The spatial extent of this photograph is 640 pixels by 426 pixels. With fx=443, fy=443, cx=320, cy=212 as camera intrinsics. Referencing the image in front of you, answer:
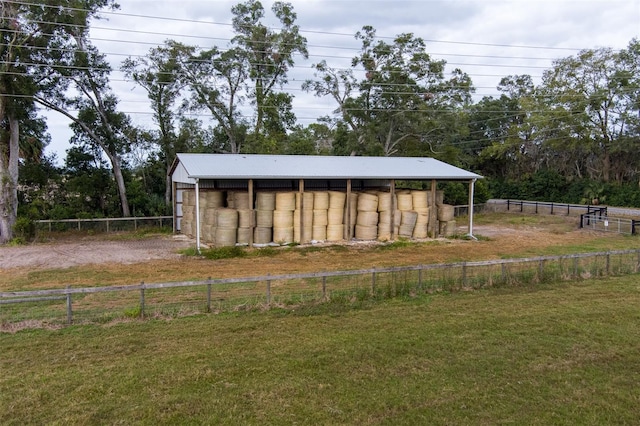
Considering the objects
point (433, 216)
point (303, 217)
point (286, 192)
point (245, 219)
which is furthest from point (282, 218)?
point (433, 216)

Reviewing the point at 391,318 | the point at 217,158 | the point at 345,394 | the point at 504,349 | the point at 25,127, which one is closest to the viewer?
the point at 345,394

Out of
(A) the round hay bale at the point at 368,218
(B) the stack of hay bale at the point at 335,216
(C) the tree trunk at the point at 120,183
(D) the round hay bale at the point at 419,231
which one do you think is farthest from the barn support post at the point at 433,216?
(C) the tree trunk at the point at 120,183

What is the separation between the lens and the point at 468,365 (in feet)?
19.2

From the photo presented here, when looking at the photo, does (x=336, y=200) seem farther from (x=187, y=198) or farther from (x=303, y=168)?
(x=187, y=198)

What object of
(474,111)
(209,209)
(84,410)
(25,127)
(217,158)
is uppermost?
(474,111)

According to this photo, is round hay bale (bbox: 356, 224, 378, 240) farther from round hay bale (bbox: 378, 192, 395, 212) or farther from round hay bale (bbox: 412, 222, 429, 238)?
round hay bale (bbox: 412, 222, 429, 238)

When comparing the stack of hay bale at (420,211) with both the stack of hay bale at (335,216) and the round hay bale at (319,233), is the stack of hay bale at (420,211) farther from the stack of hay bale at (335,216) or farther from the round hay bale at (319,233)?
the round hay bale at (319,233)

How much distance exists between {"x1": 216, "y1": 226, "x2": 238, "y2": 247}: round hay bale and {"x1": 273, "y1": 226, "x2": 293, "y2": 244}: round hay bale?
64.9 inches

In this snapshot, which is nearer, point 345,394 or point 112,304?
point 345,394

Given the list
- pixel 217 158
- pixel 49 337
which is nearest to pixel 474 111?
pixel 217 158

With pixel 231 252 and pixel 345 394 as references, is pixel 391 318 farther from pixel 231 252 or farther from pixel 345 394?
pixel 231 252

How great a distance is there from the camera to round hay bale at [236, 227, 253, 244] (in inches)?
686

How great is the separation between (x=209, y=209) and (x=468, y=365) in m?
14.2

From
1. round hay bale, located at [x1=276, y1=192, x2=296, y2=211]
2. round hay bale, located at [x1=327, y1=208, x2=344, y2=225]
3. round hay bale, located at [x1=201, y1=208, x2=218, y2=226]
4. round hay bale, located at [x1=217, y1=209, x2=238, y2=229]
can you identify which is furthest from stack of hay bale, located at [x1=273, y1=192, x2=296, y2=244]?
round hay bale, located at [x1=201, y1=208, x2=218, y2=226]
